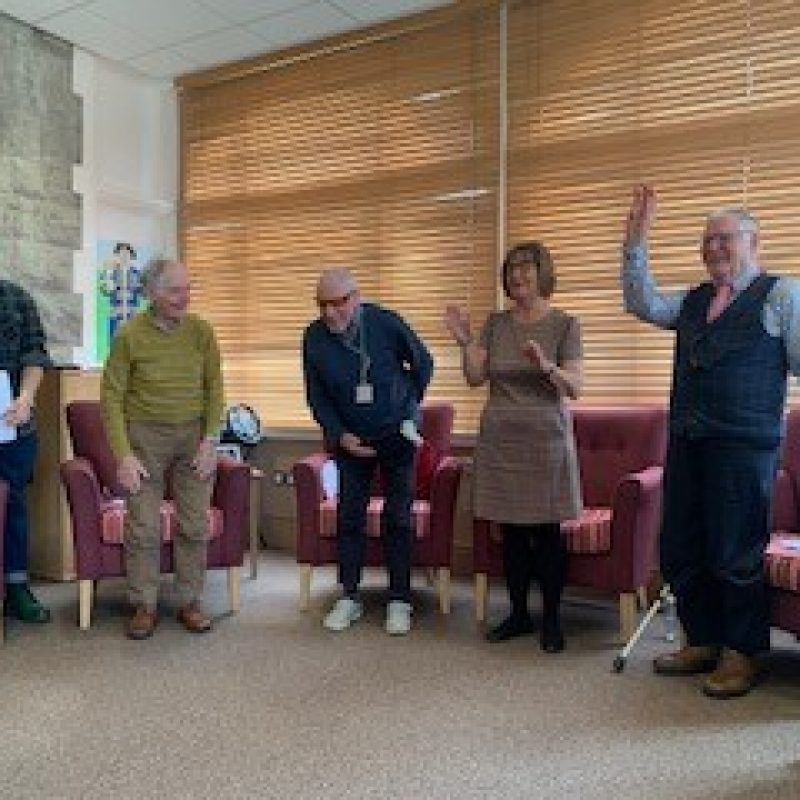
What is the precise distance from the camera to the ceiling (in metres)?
4.20

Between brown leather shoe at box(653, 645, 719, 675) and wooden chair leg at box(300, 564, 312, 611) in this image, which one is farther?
wooden chair leg at box(300, 564, 312, 611)

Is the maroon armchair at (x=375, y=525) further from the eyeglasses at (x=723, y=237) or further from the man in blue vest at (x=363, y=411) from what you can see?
the eyeglasses at (x=723, y=237)

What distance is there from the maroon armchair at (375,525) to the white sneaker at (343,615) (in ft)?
0.63

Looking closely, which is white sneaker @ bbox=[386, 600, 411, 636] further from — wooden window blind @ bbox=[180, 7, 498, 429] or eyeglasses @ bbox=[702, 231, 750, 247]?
eyeglasses @ bbox=[702, 231, 750, 247]

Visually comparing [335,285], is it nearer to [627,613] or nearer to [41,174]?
[627,613]

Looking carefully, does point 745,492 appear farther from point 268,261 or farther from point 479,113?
point 268,261

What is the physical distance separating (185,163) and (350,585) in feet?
10.5

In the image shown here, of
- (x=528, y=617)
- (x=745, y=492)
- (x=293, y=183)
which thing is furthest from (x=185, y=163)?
(x=745, y=492)

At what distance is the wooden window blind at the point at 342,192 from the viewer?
13.9 ft

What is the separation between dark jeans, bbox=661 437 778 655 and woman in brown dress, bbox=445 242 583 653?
0.36 meters

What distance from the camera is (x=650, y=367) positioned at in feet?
12.2

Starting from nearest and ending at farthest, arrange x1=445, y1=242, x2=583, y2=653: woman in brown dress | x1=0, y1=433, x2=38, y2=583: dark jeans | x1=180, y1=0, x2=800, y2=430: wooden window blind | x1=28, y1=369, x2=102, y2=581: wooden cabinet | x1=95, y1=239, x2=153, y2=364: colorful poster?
1. x1=445, y1=242, x2=583, y2=653: woman in brown dress
2. x1=0, y1=433, x2=38, y2=583: dark jeans
3. x1=180, y1=0, x2=800, y2=430: wooden window blind
4. x1=28, y1=369, x2=102, y2=581: wooden cabinet
5. x1=95, y1=239, x2=153, y2=364: colorful poster

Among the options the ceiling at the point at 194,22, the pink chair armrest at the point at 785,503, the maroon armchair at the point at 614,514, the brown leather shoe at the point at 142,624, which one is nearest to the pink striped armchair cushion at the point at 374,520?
the maroon armchair at the point at 614,514

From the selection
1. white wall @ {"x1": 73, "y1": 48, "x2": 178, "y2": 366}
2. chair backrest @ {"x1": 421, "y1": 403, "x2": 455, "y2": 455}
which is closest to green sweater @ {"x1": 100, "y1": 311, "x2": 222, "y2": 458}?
chair backrest @ {"x1": 421, "y1": 403, "x2": 455, "y2": 455}
